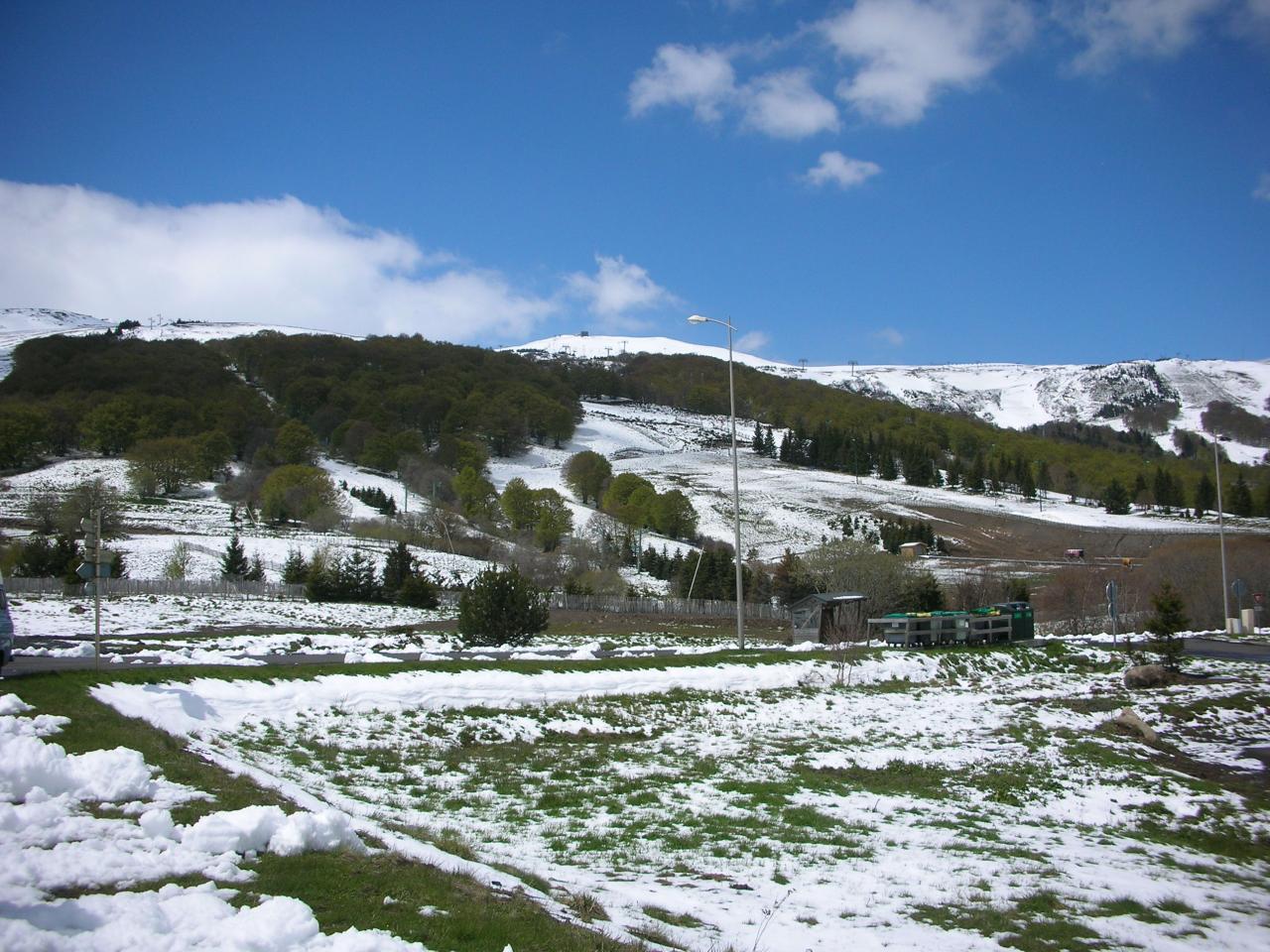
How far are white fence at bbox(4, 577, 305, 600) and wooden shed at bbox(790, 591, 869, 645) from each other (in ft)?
144

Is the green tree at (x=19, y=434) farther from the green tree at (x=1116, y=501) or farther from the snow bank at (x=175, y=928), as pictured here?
the green tree at (x=1116, y=501)

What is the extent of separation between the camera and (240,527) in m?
98.8

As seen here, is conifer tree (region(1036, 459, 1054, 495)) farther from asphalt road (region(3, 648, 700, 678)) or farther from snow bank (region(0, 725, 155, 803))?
snow bank (region(0, 725, 155, 803))

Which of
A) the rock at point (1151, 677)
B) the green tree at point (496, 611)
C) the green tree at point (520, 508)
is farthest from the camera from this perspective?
the green tree at point (520, 508)

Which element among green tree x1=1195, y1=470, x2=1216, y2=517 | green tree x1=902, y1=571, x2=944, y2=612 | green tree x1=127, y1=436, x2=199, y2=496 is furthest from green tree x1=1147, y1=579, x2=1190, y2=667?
green tree x1=1195, y1=470, x2=1216, y2=517

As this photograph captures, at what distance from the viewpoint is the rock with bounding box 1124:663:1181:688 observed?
26062 millimetres

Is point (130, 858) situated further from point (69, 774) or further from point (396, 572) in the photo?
point (396, 572)

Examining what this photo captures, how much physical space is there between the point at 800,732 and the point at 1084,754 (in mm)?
5389

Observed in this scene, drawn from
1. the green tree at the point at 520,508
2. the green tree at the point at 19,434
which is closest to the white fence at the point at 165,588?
the green tree at the point at 520,508

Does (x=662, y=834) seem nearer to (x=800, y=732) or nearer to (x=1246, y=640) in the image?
(x=800, y=732)

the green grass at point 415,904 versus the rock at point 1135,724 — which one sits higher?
the green grass at point 415,904

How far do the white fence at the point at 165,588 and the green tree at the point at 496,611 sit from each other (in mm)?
40196

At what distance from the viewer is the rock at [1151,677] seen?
26.1 m

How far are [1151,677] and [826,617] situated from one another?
14.0m
